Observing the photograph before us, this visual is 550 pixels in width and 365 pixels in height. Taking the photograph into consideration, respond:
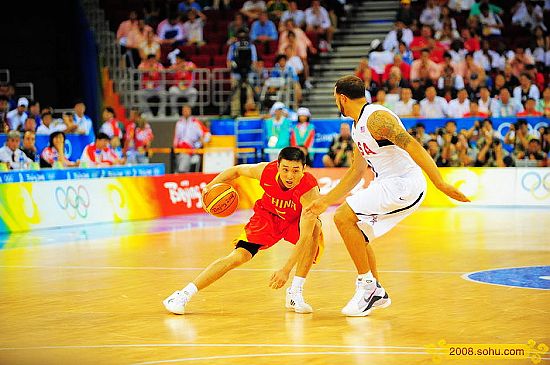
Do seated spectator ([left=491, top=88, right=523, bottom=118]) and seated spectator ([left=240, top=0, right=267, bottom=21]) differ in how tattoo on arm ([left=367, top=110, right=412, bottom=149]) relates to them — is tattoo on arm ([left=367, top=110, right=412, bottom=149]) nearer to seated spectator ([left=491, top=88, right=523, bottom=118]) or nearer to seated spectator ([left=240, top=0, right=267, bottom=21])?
seated spectator ([left=491, top=88, right=523, bottom=118])

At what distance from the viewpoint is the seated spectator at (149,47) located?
1083 inches

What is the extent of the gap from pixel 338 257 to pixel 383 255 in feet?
2.08

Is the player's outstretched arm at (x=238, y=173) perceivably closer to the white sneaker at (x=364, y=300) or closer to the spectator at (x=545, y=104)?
the white sneaker at (x=364, y=300)

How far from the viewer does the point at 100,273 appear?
12422 mm

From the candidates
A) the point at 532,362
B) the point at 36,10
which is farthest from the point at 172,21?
the point at 532,362

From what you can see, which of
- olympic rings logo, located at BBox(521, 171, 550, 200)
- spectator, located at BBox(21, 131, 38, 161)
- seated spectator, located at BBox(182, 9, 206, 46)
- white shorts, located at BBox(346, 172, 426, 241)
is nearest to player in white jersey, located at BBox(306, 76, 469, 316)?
white shorts, located at BBox(346, 172, 426, 241)

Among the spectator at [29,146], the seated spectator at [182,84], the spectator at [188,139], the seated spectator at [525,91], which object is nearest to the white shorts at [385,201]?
the spectator at [29,146]

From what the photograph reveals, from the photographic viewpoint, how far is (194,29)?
28406mm

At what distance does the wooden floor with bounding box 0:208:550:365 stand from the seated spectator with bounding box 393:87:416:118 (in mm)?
7122

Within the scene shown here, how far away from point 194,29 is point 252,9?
174 centimetres

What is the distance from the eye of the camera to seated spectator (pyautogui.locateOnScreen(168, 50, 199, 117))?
26.3 meters

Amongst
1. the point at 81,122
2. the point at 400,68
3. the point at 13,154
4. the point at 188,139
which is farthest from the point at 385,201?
the point at 400,68

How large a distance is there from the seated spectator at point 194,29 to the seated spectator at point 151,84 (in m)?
1.56

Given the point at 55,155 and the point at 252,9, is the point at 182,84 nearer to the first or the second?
the point at 252,9
